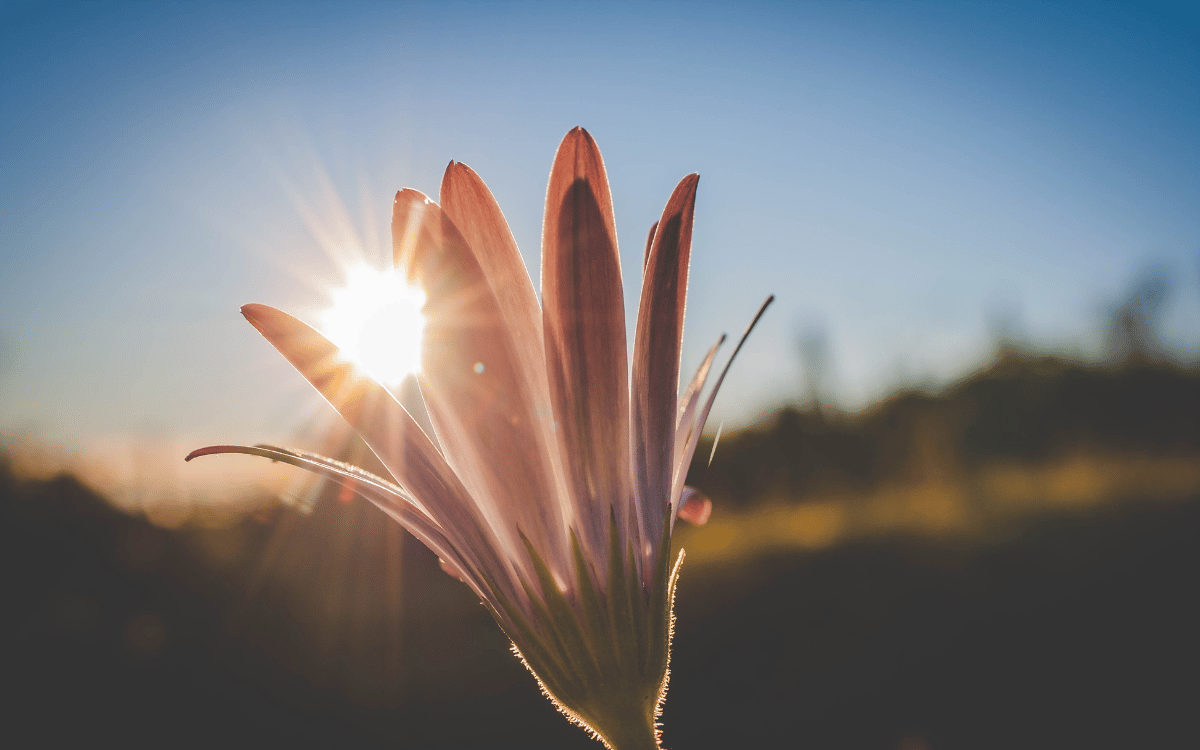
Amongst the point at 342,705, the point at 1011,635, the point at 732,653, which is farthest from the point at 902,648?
the point at 342,705

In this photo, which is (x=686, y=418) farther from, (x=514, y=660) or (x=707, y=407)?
(x=514, y=660)

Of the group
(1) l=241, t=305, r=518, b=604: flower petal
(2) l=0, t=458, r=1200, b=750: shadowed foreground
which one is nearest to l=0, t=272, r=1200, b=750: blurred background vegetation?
(2) l=0, t=458, r=1200, b=750: shadowed foreground

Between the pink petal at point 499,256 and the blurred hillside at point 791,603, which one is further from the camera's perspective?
the blurred hillside at point 791,603

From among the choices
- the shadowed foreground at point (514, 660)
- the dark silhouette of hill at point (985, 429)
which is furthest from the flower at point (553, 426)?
the dark silhouette of hill at point (985, 429)

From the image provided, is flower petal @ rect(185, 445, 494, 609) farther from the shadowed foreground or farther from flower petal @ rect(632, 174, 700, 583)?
the shadowed foreground

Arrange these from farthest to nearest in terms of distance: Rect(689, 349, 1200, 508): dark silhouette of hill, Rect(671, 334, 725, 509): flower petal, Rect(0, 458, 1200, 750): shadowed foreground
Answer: Rect(689, 349, 1200, 508): dark silhouette of hill < Rect(0, 458, 1200, 750): shadowed foreground < Rect(671, 334, 725, 509): flower petal

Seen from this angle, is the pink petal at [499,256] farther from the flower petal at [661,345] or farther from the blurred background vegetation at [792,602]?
the blurred background vegetation at [792,602]
